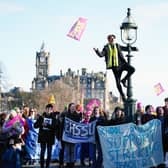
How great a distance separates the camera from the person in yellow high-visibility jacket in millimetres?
17078

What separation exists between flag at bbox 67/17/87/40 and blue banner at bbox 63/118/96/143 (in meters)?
3.06

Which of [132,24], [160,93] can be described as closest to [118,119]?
[132,24]

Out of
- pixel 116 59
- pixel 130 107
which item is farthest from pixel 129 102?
pixel 116 59

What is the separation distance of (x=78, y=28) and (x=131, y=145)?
16.9ft

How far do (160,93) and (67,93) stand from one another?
360 ft

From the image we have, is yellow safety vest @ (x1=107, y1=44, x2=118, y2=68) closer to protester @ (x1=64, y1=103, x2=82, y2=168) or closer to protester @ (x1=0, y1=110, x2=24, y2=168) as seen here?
protester @ (x1=64, y1=103, x2=82, y2=168)

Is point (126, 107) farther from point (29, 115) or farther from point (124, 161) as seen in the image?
point (29, 115)

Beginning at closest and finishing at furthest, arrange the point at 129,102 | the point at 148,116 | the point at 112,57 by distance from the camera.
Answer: the point at 148,116
the point at 112,57
the point at 129,102

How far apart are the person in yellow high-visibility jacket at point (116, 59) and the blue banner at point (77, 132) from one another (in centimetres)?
150

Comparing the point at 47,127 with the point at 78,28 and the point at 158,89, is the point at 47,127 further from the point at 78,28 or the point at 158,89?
the point at 158,89

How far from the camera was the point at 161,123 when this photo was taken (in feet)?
52.7

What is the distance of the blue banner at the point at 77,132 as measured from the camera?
683 inches

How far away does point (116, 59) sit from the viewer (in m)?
17.1

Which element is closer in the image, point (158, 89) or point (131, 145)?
point (131, 145)
